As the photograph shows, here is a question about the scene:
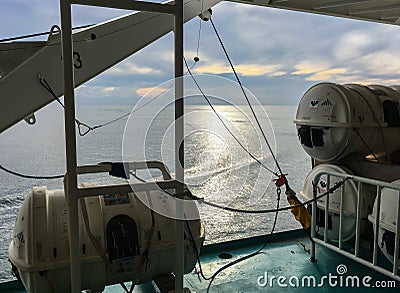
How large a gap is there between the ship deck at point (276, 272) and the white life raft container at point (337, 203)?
24 cm

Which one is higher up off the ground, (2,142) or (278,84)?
(278,84)

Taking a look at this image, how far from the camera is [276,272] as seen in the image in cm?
275

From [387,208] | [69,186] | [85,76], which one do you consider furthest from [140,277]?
[387,208]

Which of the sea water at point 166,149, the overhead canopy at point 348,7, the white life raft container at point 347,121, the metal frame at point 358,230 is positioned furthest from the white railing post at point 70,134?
the white life raft container at point 347,121

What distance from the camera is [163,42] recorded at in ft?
7.56

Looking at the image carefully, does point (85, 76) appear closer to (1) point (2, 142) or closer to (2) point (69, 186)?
(2) point (69, 186)

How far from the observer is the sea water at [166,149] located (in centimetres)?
162

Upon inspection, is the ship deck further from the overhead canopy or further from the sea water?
the overhead canopy

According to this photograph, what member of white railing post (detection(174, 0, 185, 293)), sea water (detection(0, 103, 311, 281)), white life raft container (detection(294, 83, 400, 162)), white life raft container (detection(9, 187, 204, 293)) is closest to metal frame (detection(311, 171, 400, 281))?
white life raft container (detection(294, 83, 400, 162))

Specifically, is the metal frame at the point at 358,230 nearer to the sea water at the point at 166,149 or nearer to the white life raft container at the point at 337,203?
the white life raft container at the point at 337,203

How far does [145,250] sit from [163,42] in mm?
1273

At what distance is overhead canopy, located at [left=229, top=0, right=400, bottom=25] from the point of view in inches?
117

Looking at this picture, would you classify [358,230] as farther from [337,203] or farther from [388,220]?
[337,203]

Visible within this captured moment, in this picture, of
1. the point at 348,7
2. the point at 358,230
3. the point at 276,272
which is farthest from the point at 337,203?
the point at 348,7
